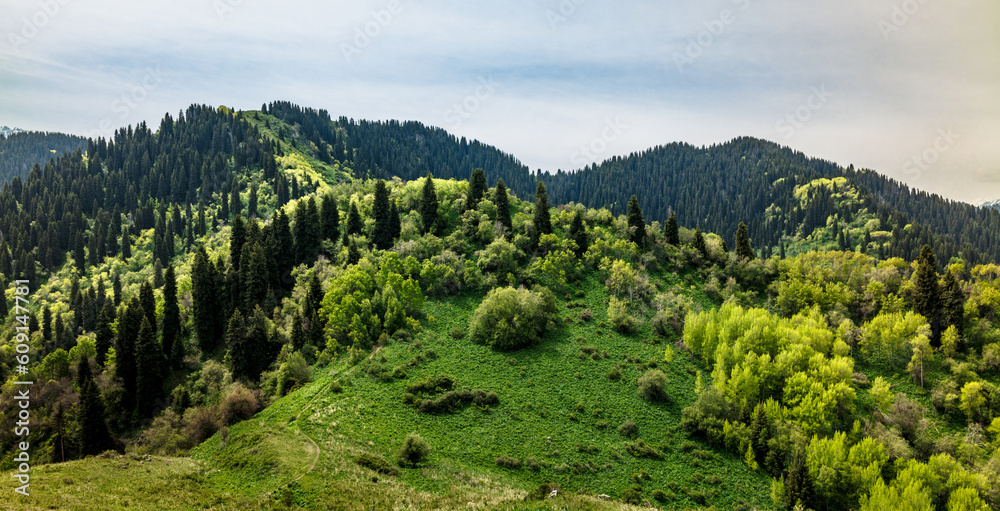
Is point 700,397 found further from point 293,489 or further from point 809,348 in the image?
point 293,489

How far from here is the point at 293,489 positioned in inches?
1918

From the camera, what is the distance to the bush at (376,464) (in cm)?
5527

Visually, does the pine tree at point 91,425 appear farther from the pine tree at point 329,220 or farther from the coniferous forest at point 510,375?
the pine tree at point 329,220

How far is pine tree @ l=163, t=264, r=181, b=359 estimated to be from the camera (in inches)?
4055

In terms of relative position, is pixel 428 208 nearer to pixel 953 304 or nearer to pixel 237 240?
pixel 237 240

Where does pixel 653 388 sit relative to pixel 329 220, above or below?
below

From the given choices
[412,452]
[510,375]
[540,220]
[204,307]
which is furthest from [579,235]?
[204,307]

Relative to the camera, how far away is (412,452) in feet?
194

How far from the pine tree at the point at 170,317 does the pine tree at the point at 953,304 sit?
146949 millimetres

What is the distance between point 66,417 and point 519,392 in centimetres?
7426

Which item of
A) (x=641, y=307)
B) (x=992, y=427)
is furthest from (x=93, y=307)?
(x=992, y=427)

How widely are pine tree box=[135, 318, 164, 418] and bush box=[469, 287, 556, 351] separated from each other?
58.7 meters

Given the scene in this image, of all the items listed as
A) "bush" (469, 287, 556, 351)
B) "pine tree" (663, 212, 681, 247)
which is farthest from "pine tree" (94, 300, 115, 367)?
"pine tree" (663, 212, 681, 247)

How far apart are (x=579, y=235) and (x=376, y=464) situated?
73385 mm
